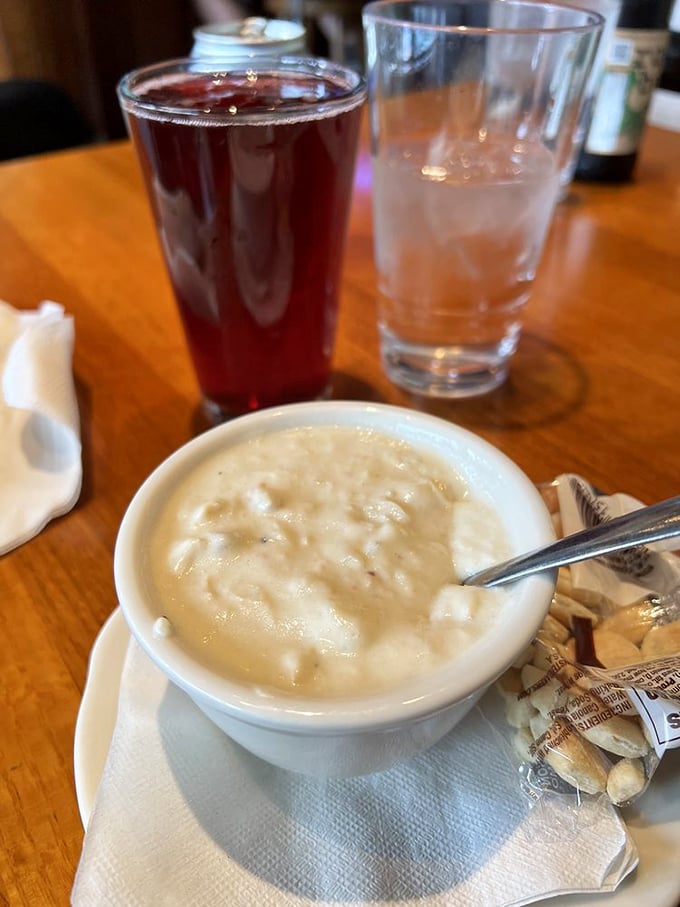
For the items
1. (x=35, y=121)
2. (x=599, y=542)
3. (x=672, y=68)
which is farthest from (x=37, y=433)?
(x=672, y=68)

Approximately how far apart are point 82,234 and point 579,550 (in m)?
0.87

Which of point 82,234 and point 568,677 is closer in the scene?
point 568,677

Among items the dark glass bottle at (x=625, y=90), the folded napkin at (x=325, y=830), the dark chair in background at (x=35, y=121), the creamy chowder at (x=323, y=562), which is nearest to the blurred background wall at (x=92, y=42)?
the dark chair in background at (x=35, y=121)

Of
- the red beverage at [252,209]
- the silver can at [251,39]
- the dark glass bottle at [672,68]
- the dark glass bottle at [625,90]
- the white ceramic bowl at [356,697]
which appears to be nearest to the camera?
the white ceramic bowl at [356,697]

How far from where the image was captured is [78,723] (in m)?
0.42

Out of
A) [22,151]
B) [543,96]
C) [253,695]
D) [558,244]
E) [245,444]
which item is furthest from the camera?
[22,151]

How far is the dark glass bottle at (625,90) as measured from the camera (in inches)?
39.1

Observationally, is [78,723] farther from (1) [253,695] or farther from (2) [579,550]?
(2) [579,550]

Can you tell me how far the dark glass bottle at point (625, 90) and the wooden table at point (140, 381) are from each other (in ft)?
0.13

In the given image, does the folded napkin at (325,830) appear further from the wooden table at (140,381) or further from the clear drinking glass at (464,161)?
the clear drinking glass at (464,161)

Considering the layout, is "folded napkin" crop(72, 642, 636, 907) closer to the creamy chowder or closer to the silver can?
the creamy chowder

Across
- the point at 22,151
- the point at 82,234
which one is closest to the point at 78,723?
the point at 82,234

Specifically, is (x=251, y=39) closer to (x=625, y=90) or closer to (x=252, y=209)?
(x=625, y=90)

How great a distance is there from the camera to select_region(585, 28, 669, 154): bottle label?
3.28 feet
